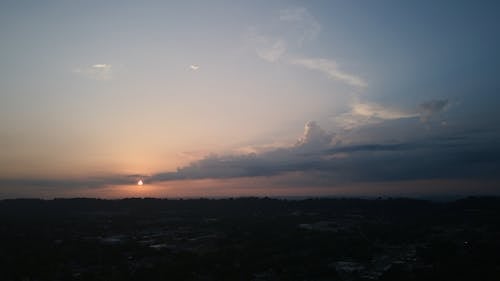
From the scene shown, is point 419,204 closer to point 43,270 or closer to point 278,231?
point 278,231

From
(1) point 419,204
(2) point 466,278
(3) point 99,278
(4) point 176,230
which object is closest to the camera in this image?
(2) point 466,278

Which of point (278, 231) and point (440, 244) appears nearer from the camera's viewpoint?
point (440, 244)

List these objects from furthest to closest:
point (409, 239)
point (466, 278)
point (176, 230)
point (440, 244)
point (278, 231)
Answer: point (176, 230)
point (278, 231)
point (409, 239)
point (440, 244)
point (466, 278)

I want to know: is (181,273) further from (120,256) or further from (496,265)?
(496,265)

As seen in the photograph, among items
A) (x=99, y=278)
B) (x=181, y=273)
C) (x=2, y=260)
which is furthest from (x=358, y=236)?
(x=2, y=260)

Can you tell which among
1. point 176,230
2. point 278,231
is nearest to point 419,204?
point 278,231

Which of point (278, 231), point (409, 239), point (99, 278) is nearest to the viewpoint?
point (99, 278)

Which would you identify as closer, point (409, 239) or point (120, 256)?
point (120, 256)

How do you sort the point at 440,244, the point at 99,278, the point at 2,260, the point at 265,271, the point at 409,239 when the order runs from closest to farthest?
the point at 99,278
the point at 265,271
the point at 2,260
the point at 440,244
the point at 409,239
